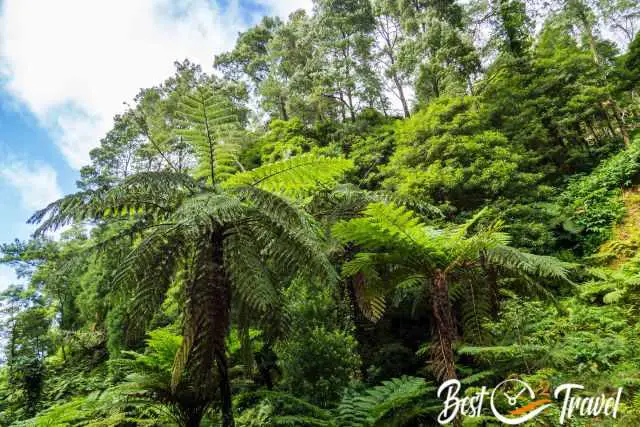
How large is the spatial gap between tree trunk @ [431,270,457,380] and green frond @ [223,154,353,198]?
4.27 feet

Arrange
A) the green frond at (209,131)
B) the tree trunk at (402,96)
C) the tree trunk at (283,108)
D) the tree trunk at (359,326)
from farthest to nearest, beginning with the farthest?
the tree trunk at (283,108), the tree trunk at (402,96), the tree trunk at (359,326), the green frond at (209,131)

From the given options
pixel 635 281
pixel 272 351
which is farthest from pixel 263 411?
pixel 635 281

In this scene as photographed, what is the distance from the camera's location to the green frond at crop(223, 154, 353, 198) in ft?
10.2

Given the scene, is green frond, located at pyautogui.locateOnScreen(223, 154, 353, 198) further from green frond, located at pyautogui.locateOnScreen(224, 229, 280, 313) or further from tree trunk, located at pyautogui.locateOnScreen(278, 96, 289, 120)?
tree trunk, located at pyautogui.locateOnScreen(278, 96, 289, 120)

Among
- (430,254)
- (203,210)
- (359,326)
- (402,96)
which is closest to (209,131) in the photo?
(203,210)

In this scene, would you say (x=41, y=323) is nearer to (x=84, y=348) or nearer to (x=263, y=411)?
(x=84, y=348)

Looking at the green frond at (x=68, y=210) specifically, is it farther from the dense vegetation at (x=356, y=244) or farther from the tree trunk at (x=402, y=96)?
the tree trunk at (x=402, y=96)

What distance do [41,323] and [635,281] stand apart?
17.8m

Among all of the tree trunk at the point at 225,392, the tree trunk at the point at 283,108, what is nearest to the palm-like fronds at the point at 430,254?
the tree trunk at the point at 225,392

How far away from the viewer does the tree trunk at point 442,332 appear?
2667mm

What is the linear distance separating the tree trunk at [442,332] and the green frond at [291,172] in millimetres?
1300

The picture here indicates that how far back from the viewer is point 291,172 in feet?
10.5

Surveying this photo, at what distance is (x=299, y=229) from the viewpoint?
2910 millimetres

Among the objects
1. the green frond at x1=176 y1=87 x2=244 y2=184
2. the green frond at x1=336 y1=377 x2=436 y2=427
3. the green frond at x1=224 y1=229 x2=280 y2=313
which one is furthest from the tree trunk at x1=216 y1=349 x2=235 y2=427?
the green frond at x1=176 y1=87 x2=244 y2=184
